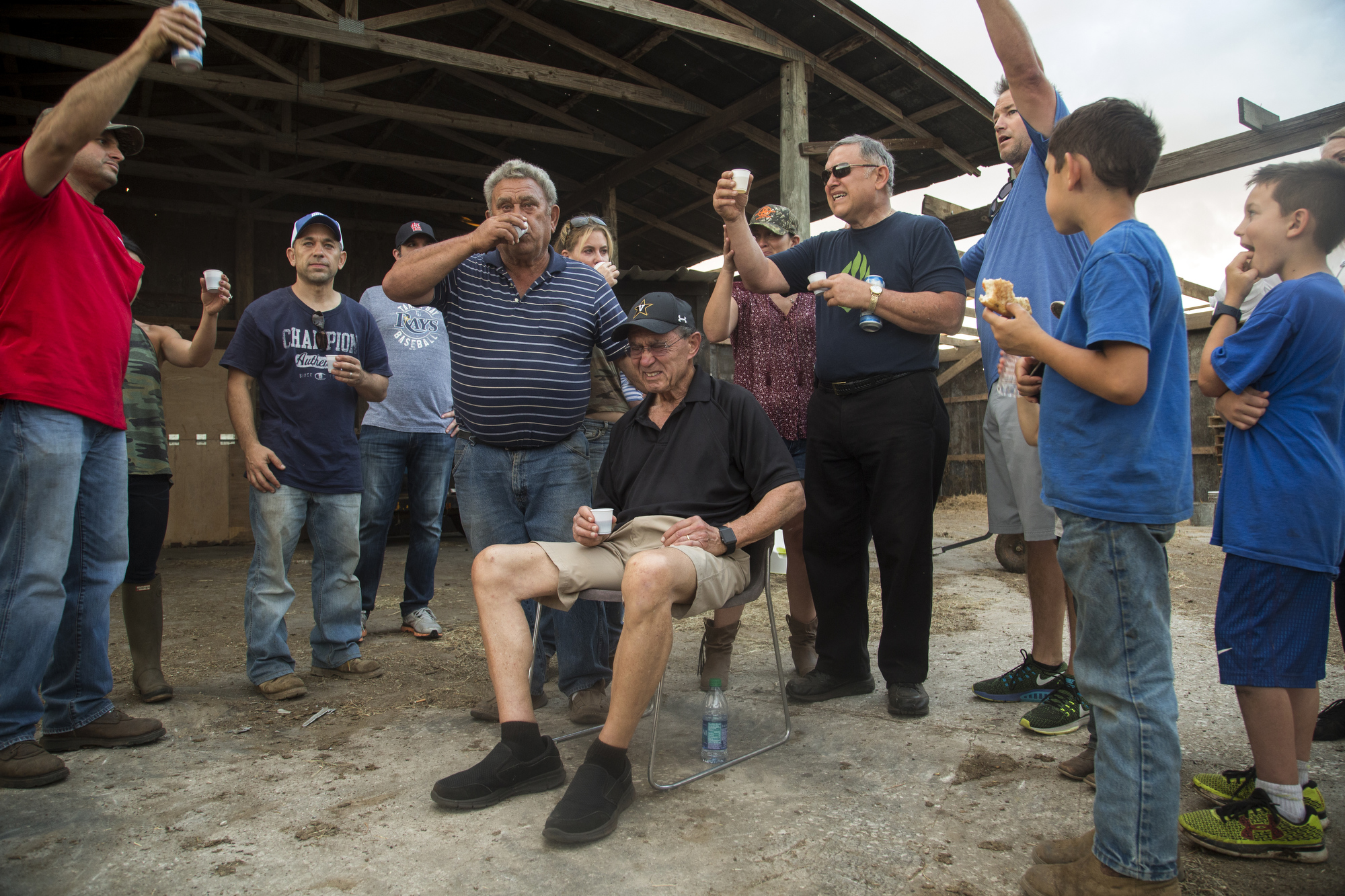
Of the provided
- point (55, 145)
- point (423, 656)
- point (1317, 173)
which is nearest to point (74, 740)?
point (423, 656)

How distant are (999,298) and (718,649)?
1875 millimetres

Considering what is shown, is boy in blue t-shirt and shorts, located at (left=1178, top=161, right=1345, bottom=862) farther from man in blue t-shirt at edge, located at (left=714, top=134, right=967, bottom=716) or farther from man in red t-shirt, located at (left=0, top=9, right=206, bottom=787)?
man in red t-shirt, located at (left=0, top=9, right=206, bottom=787)

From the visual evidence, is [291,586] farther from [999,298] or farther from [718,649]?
[999,298]

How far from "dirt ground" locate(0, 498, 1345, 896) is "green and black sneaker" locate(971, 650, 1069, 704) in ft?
0.16

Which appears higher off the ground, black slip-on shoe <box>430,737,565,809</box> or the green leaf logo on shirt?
the green leaf logo on shirt

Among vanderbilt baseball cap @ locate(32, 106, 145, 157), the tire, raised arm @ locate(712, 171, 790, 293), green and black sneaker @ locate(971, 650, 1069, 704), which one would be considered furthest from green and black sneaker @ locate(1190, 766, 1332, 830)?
the tire

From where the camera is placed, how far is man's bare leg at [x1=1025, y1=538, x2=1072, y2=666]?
3.09 meters

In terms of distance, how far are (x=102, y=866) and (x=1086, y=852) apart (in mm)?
2390

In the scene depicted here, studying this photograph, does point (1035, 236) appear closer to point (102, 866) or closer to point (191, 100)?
point (102, 866)

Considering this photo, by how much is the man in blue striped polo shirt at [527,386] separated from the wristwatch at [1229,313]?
1968 mm

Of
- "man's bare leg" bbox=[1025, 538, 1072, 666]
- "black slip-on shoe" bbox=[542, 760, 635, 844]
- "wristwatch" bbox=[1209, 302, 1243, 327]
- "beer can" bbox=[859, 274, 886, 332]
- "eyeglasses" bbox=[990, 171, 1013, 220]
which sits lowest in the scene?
"black slip-on shoe" bbox=[542, 760, 635, 844]

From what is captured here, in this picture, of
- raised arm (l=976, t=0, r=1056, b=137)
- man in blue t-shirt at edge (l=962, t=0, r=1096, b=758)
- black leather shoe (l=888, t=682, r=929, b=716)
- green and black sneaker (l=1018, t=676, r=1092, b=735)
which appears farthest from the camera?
black leather shoe (l=888, t=682, r=929, b=716)

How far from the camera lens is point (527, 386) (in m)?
3.17

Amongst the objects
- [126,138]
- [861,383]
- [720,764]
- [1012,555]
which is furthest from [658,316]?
[1012,555]
